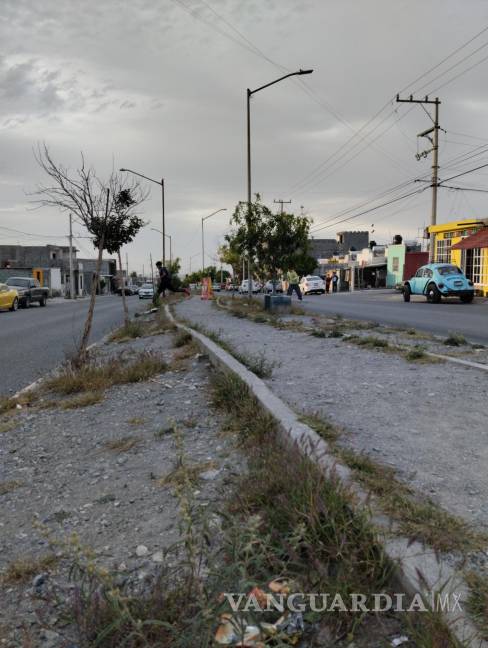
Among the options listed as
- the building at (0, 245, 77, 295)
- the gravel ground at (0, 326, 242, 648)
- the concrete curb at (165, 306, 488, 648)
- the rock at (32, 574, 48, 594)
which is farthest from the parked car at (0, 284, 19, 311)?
the building at (0, 245, 77, 295)

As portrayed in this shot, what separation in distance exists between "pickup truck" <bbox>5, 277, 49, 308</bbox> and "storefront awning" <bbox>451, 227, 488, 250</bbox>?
81.8 feet

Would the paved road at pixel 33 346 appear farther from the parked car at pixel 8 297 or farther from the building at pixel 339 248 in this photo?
the building at pixel 339 248

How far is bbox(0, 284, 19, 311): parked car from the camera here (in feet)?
85.6

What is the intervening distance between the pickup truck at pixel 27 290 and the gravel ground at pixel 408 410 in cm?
2510

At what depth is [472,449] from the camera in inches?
145

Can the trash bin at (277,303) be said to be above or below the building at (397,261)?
below

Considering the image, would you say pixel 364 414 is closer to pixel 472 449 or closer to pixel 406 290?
pixel 472 449

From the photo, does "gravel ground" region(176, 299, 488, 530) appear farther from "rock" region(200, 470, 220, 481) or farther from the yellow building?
the yellow building

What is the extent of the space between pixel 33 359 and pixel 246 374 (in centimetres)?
617

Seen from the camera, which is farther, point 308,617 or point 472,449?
point 472,449

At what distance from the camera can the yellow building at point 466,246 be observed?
97.9 feet

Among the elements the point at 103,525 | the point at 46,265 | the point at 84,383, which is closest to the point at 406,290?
the point at 84,383

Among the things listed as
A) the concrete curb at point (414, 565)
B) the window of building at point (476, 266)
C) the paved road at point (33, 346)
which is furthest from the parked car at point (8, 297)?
the concrete curb at point (414, 565)

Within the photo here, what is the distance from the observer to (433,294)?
25.0 m
